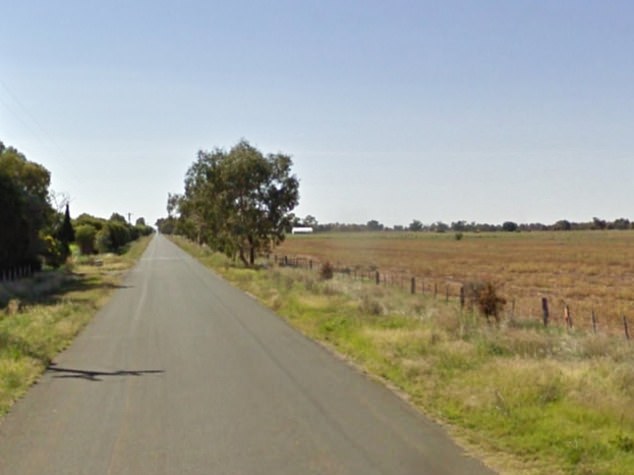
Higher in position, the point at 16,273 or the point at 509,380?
the point at 16,273

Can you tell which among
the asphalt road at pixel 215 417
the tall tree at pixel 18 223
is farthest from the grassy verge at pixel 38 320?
the tall tree at pixel 18 223

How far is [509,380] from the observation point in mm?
10609

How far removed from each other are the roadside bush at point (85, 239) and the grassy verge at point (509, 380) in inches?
2614

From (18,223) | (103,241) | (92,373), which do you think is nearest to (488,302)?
(92,373)

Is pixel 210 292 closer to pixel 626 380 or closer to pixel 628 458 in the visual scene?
pixel 626 380

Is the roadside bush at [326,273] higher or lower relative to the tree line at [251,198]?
lower

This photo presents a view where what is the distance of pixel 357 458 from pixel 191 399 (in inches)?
154

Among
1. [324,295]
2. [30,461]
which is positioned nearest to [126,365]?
[30,461]

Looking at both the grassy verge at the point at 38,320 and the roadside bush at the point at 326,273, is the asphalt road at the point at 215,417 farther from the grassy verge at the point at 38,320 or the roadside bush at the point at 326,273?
the roadside bush at the point at 326,273

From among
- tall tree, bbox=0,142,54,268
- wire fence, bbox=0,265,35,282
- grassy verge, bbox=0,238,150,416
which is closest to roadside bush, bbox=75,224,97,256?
tall tree, bbox=0,142,54,268

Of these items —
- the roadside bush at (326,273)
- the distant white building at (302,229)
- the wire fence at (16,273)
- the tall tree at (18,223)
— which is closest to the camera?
the wire fence at (16,273)

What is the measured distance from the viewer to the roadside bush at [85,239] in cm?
8212

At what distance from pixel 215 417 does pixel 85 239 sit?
77167mm

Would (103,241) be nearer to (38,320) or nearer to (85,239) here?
(85,239)
